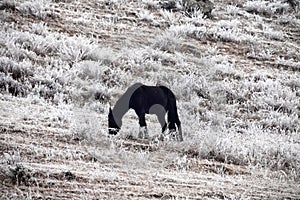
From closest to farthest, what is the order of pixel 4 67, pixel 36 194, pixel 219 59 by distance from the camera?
1. pixel 36 194
2. pixel 4 67
3. pixel 219 59

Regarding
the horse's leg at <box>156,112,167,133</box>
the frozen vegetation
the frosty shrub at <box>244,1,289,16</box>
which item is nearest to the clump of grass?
the frozen vegetation

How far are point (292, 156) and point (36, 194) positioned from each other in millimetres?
1016

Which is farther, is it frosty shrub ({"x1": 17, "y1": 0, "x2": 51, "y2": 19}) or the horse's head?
frosty shrub ({"x1": 17, "y1": 0, "x2": 51, "y2": 19})

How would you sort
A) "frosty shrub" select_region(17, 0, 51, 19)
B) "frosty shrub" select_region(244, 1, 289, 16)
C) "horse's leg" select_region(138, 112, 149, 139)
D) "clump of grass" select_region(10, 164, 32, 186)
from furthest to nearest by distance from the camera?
1. "frosty shrub" select_region(244, 1, 289, 16)
2. "frosty shrub" select_region(17, 0, 51, 19)
3. "horse's leg" select_region(138, 112, 149, 139)
4. "clump of grass" select_region(10, 164, 32, 186)

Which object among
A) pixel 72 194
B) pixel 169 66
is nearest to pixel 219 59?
pixel 169 66

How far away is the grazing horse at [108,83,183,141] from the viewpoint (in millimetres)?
1970

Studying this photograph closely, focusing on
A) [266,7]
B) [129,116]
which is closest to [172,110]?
[129,116]

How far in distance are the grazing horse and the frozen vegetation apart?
29 mm

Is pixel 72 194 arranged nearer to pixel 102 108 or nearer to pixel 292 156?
pixel 102 108

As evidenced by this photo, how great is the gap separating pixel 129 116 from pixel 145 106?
72 millimetres

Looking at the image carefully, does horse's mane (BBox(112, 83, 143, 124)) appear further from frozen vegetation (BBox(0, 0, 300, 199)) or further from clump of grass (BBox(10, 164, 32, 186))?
clump of grass (BBox(10, 164, 32, 186))

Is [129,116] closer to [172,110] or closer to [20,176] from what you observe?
[172,110]

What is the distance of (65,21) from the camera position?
2992 millimetres

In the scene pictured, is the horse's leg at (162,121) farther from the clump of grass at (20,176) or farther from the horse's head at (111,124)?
the clump of grass at (20,176)
